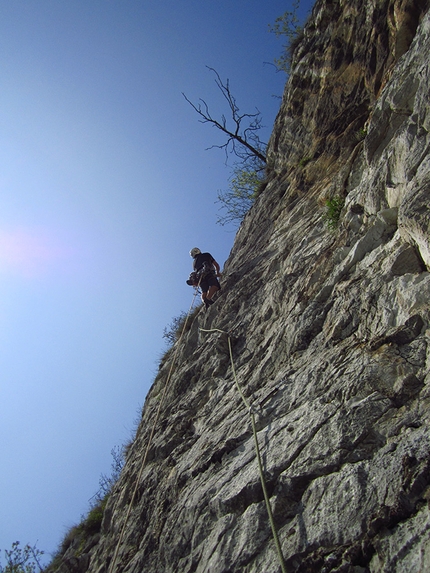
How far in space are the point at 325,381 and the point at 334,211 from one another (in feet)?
11.1

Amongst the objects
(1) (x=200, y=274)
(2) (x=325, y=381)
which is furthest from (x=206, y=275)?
(2) (x=325, y=381)

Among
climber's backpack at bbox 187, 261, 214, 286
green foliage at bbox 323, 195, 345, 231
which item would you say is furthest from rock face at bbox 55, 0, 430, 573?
climber's backpack at bbox 187, 261, 214, 286

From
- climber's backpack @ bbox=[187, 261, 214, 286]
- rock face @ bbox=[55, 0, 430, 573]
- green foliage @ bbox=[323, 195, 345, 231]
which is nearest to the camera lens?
rock face @ bbox=[55, 0, 430, 573]

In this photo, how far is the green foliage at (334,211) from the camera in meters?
6.32

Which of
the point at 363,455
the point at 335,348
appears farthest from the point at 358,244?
the point at 363,455

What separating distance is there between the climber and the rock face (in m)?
0.58

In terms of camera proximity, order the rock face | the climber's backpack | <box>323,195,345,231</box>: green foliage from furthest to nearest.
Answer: the climber's backpack → <box>323,195,345,231</box>: green foliage → the rock face

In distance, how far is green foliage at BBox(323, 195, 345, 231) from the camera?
632 centimetres

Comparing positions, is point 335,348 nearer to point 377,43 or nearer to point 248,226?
point 377,43

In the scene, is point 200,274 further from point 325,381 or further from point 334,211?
point 325,381

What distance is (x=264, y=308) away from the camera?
6.66 m

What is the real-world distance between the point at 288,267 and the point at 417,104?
2.95 meters

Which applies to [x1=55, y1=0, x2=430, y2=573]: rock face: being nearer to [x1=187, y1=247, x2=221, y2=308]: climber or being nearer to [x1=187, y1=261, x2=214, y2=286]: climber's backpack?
[x1=187, y1=247, x2=221, y2=308]: climber

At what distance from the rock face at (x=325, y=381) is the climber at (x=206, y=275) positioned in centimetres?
58
